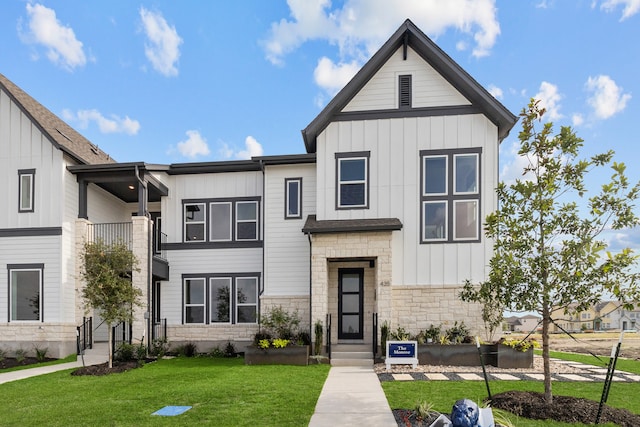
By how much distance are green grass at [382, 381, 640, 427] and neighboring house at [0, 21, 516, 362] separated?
410 centimetres

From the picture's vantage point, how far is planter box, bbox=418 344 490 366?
38.7ft

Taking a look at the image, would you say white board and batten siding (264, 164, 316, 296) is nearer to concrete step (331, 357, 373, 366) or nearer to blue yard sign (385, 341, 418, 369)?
concrete step (331, 357, 373, 366)


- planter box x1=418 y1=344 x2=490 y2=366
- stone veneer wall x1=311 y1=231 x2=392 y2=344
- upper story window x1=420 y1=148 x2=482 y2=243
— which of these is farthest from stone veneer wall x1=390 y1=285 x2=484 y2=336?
upper story window x1=420 y1=148 x2=482 y2=243

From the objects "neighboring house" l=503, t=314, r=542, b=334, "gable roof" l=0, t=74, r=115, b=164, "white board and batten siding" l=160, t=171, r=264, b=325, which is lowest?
"neighboring house" l=503, t=314, r=542, b=334

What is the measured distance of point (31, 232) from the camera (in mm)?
14578

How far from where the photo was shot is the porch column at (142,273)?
14.3m

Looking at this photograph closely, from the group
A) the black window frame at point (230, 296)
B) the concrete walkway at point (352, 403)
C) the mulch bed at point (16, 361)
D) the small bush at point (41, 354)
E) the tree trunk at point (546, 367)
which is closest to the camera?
the concrete walkway at point (352, 403)

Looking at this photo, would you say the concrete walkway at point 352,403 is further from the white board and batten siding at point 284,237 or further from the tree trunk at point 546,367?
the white board and batten siding at point 284,237

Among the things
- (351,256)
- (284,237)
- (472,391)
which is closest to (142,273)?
(284,237)

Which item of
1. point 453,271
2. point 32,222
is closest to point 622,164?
point 453,271

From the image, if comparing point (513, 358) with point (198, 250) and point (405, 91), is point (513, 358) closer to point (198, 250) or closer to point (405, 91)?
point (405, 91)

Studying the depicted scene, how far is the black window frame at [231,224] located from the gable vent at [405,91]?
248 inches

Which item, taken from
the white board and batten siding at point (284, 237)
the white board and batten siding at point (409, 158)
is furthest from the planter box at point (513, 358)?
the white board and batten siding at point (284, 237)

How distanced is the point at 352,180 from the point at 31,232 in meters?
11.3
